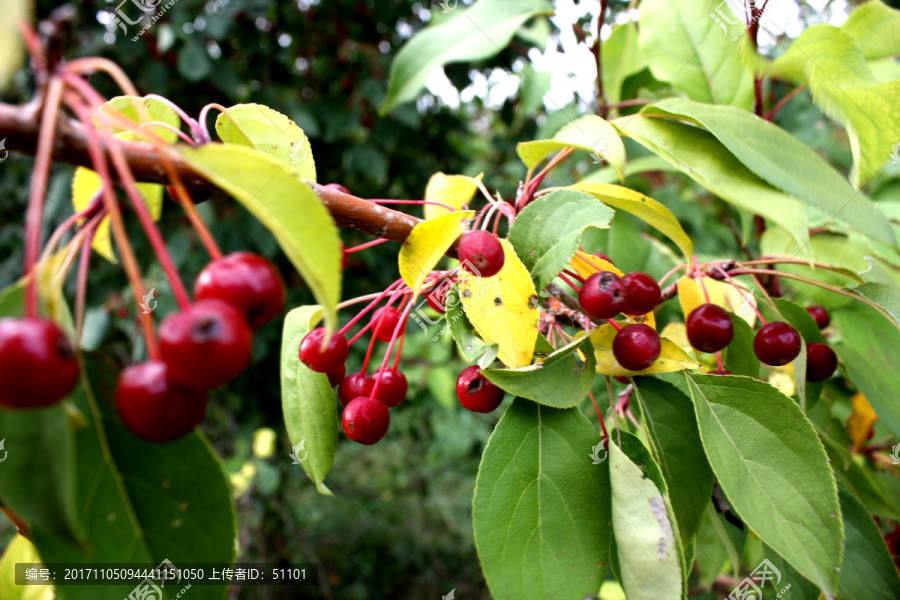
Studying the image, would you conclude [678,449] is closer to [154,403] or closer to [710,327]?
[710,327]

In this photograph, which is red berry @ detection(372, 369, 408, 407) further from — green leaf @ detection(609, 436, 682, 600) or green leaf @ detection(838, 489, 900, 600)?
green leaf @ detection(838, 489, 900, 600)

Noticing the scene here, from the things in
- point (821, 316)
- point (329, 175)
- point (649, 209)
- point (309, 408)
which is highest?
point (649, 209)

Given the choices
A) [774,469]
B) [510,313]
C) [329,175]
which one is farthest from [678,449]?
[329,175]

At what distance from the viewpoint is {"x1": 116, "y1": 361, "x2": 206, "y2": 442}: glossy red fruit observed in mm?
523

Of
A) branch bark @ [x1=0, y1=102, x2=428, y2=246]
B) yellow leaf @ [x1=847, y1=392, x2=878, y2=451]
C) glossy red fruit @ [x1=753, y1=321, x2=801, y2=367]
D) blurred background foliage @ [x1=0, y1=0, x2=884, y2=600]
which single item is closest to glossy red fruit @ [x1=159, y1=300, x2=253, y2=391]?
branch bark @ [x1=0, y1=102, x2=428, y2=246]

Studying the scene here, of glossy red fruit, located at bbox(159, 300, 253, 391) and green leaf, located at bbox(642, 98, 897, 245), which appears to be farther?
green leaf, located at bbox(642, 98, 897, 245)

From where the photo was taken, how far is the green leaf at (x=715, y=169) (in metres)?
0.80

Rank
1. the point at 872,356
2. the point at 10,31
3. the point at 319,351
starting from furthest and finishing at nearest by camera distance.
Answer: the point at 872,356 < the point at 319,351 < the point at 10,31

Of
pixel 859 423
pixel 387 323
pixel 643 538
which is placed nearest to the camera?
pixel 643 538

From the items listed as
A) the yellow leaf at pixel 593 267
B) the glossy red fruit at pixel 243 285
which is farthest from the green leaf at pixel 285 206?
the yellow leaf at pixel 593 267

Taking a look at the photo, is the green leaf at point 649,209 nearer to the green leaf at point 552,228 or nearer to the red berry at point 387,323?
the green leaf at point 552,228

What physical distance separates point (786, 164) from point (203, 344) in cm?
87

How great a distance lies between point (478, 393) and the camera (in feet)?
3.25

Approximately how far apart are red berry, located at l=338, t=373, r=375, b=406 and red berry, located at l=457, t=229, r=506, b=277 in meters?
0.38
